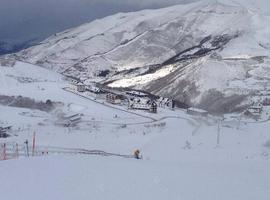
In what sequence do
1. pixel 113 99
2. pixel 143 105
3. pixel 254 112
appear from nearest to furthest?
1. pixel 143 105
2. pixel 113 99
3. pixel 254 112

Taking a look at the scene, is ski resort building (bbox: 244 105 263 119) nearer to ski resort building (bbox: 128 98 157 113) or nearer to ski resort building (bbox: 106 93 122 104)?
ski resort building (bbox: 128 98 157 113)

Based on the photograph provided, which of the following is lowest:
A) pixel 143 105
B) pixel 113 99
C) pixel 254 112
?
pixel 254 112

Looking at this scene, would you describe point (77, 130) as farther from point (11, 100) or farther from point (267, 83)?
point (267, 83)

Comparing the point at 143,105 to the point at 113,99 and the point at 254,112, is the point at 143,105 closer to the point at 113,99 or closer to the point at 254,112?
the point at 113,99

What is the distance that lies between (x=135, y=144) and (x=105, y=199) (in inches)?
1115

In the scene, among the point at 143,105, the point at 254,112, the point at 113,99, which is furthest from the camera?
Result: the point at 254,112

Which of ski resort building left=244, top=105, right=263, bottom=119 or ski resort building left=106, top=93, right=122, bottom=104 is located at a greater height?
ski resort building left=106, top=93, right=122, bottom=104

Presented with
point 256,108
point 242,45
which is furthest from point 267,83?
point 242,45

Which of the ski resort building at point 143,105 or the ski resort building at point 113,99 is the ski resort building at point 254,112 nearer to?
the ski resort building at point 143,105

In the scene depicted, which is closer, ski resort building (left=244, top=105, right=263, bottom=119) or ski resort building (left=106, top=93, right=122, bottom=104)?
ski resort building (left=106, top=93, right=122, bottom=104)

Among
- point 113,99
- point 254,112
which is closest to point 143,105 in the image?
point 113,99

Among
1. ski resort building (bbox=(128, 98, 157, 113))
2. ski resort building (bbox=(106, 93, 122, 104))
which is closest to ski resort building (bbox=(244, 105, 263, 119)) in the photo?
ski resort building (bbox=(128, 98, 157, 113))

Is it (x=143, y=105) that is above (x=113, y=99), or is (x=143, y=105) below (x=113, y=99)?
below

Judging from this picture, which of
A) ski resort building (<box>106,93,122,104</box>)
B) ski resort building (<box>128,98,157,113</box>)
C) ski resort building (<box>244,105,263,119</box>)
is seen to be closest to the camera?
ski resort building (<box>128,98,157,113</box>)
